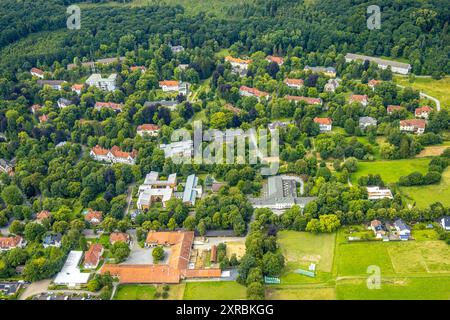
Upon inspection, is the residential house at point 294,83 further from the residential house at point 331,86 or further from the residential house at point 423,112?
the residential house at point 423,112

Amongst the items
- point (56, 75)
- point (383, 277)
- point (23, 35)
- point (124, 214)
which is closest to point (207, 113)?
point (124, 214)

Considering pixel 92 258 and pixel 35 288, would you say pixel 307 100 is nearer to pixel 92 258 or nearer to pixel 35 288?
pixel 92 258

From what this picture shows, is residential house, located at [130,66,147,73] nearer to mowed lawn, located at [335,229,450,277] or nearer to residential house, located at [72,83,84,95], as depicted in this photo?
residential house, located at [72,83,84,95]

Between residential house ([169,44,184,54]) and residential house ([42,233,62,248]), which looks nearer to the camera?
residential house ([42,233,62,248])

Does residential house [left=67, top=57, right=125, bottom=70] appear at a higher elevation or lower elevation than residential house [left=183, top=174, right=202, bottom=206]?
higher

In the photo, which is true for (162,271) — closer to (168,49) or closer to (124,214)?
(124,214)

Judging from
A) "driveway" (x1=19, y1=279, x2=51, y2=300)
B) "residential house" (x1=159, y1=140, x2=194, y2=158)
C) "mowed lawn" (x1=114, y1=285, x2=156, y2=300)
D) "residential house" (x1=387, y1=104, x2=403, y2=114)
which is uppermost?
"residential house" (x1=387, y1=104, x2=403, y2=114)

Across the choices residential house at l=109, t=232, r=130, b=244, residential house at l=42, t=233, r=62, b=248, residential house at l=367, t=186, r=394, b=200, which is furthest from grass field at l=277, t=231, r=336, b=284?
residential house at l=42, t=233, r=62, b=248
